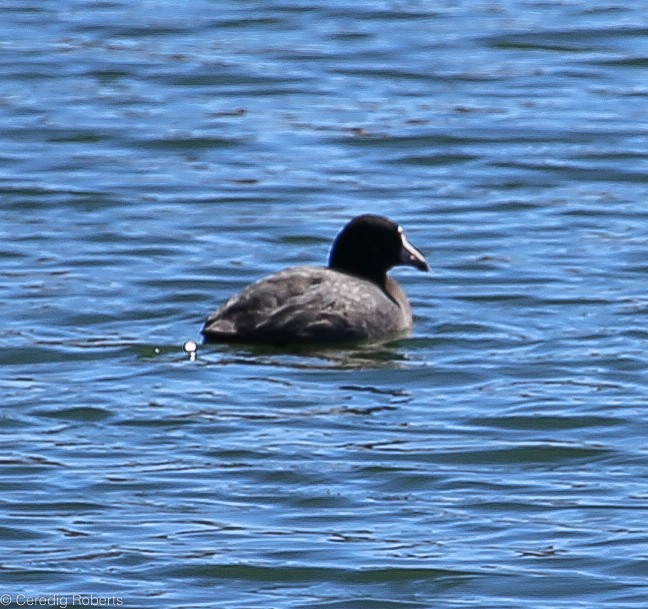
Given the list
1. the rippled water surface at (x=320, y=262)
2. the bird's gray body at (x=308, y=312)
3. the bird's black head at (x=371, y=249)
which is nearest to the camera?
the rippled water surface at (x=320, y=262)

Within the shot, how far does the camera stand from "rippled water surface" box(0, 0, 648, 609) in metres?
10.1

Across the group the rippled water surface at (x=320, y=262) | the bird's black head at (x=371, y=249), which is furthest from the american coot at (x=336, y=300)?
the rippled water surface at (x=320, y=262)

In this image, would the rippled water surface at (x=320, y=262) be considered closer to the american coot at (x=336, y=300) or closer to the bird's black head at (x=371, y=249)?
the american coot at (x=336, y=300)

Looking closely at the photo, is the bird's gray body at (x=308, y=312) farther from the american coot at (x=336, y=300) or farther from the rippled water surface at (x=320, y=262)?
the rippled water surface at (x=320, y=262)

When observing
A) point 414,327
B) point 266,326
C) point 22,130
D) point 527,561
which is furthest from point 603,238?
point 527,561

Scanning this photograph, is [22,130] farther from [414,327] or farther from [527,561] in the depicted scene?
[527,561]

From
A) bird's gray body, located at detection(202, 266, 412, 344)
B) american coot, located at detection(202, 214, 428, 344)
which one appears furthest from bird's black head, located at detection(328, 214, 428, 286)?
bird's gray body, located at detection(202, 266, 412, 344)

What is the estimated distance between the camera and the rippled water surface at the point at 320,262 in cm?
1014

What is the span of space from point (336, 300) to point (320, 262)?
203 cm

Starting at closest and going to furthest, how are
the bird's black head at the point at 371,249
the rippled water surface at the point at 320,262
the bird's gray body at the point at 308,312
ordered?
1. the rippled water surface at the point at 320,262
2. the bird's gray body at the point at 308,312
3. the bird's black head at the point at 371,249

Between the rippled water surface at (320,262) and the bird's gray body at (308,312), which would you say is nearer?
the rippled water surface at (320,262)

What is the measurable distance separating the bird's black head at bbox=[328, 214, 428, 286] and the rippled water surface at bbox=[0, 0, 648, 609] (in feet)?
1.18

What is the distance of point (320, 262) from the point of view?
53.1 ft

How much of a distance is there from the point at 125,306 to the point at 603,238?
344 centimetres
